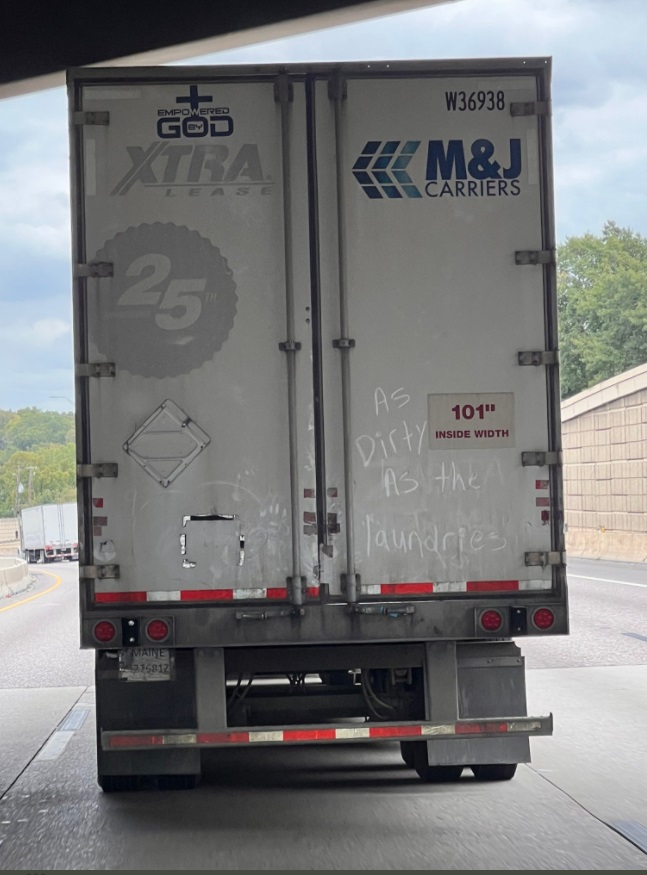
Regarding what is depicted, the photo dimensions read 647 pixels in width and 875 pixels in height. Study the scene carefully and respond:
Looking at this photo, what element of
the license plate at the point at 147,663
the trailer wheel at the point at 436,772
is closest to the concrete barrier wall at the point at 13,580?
the trailer wheel at the point at 436,772

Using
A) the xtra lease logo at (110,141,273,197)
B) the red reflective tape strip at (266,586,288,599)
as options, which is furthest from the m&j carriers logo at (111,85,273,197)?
the red reflective tape strip at (266,586,288,599)

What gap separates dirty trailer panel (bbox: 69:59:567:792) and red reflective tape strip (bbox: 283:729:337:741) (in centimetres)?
47

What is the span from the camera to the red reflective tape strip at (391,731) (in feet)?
24.2

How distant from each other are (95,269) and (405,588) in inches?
102

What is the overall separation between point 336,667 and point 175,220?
2.83 m

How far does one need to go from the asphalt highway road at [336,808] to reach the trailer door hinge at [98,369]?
259 centimetres

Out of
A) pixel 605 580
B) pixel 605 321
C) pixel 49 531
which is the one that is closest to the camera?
pixel 605 580

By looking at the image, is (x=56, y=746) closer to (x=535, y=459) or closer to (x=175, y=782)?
(x=175, y=782)

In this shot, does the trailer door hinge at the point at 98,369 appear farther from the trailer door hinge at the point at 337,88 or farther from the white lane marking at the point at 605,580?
the white lane marking at the point at 605,580

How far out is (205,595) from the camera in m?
7.43

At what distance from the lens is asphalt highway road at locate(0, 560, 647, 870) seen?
657cm

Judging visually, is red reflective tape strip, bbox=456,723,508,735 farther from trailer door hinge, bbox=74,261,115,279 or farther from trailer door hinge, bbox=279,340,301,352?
trailer door hinge, bbox=74,261,115,279

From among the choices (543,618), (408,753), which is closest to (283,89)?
(543,618)

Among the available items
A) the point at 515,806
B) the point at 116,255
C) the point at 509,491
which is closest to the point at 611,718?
the point at 515,806
